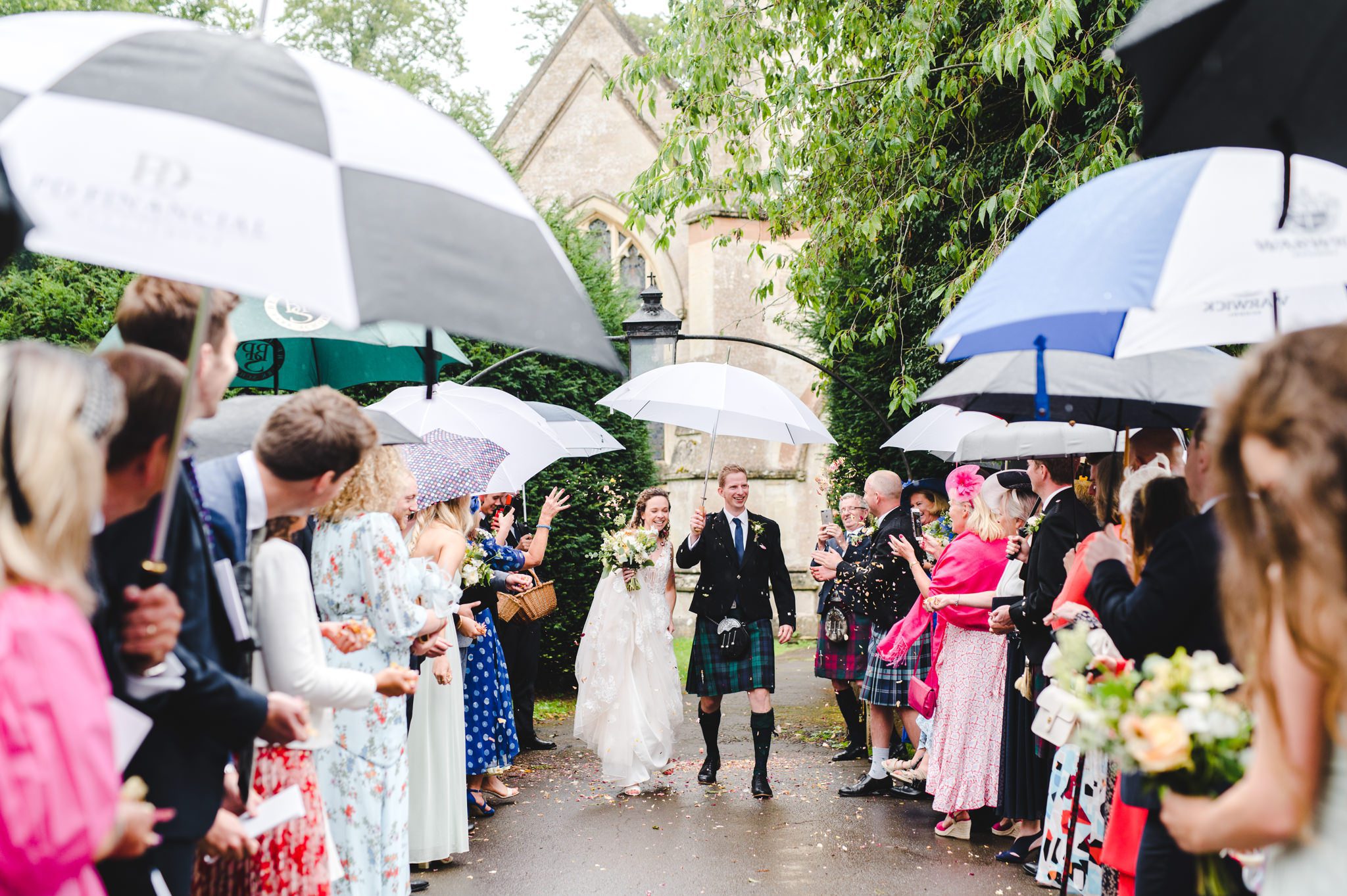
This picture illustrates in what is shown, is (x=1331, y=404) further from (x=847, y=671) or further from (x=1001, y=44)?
(x=847, y=671)

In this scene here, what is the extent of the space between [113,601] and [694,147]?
738 cm

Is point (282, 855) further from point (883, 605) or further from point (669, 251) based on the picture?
point (669, 251)

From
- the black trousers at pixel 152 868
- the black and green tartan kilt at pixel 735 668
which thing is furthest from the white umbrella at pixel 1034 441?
the black trousers at pixel 152 868

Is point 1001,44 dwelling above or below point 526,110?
below

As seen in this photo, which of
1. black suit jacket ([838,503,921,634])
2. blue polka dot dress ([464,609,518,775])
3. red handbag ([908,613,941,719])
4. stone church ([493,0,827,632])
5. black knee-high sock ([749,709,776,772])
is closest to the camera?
red handbag ([908,613,941,719])

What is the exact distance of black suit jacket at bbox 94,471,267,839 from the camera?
91.7 inches

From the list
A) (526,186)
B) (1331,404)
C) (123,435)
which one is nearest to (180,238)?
(123,435)

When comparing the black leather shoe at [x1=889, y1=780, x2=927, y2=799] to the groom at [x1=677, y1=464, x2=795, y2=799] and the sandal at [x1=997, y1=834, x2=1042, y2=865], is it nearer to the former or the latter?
the groom at [x1=677, y1=464, x2=795, y2=799]

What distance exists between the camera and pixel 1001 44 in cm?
673

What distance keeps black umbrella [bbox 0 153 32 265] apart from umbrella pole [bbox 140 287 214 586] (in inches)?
16.6

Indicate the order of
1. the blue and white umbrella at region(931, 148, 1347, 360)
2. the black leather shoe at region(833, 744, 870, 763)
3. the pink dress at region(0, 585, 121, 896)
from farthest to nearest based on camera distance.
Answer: the black leather shoe at region(833, 744, 870, 763) < the blue and white umbrella at region(931, 148, 1347, 360) < the pink dress at region(0, 585, 121, 896)

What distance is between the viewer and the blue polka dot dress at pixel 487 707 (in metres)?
7.60

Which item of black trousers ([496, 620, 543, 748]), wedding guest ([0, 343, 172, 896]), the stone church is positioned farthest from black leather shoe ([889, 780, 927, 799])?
the stone church

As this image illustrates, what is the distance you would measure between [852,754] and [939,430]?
2.92 meters
